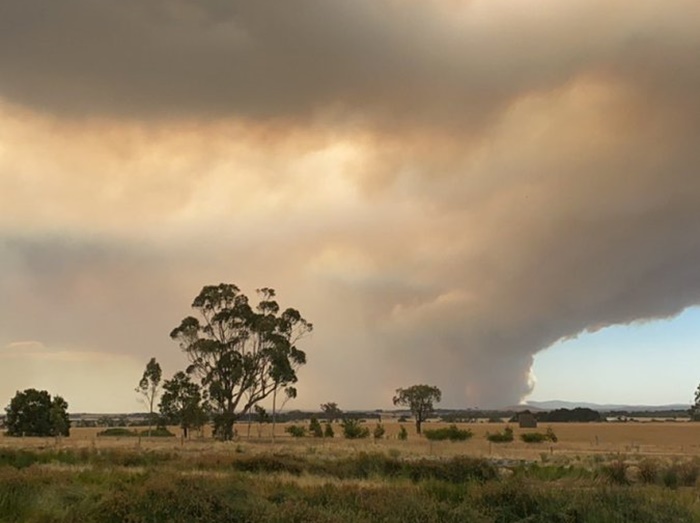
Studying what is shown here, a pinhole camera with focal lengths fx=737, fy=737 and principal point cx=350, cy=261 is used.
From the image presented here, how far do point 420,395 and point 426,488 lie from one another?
297 ft

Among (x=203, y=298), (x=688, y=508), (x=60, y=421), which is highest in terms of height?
(x=203, y=298)

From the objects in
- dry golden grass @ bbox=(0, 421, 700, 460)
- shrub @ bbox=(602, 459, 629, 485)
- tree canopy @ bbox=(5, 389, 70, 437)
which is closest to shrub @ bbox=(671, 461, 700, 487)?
shrub @ bbox=(602, 459, 629, 485)

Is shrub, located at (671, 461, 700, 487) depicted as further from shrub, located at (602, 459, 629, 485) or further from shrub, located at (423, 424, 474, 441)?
shrub, located at (423, 424, 474, 441)

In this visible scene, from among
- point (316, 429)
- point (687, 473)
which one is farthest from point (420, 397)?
point (687, 473)

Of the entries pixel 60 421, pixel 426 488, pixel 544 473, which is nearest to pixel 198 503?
pixel 426 488

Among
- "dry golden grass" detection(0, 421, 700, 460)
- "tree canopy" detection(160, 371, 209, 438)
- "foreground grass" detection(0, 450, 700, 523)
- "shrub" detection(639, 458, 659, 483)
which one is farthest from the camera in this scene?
"tree canopy" detection(160, 371, 209, 438)

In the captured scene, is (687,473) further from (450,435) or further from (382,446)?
(450,435)

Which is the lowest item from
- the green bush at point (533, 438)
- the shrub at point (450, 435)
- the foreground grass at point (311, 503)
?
the foreground grass at point (311, 503)

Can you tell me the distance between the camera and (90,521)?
41.3 feet

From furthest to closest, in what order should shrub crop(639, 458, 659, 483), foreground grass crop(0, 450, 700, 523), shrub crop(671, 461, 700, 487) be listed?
shrub crop(639, 458, 659, 483) → shrub crop(671, 461, 700, 487) → foreground grass crop(0, 450, 700, 523)

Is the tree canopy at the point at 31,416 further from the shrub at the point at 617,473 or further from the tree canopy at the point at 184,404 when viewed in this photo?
the shrub at the point at 617,473

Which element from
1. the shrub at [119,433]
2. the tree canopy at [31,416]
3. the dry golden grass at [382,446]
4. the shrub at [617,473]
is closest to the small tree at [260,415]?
the dry golden grass at [382,446]

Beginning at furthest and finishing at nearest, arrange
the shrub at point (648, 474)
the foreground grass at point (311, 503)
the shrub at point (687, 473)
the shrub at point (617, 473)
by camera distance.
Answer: the shrub at point (648, 474)
the shrub at point (687, 473)
the shrub at point (617, 473)
the foreground grass at point (311, 503)

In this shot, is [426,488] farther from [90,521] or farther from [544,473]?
[544,473]
